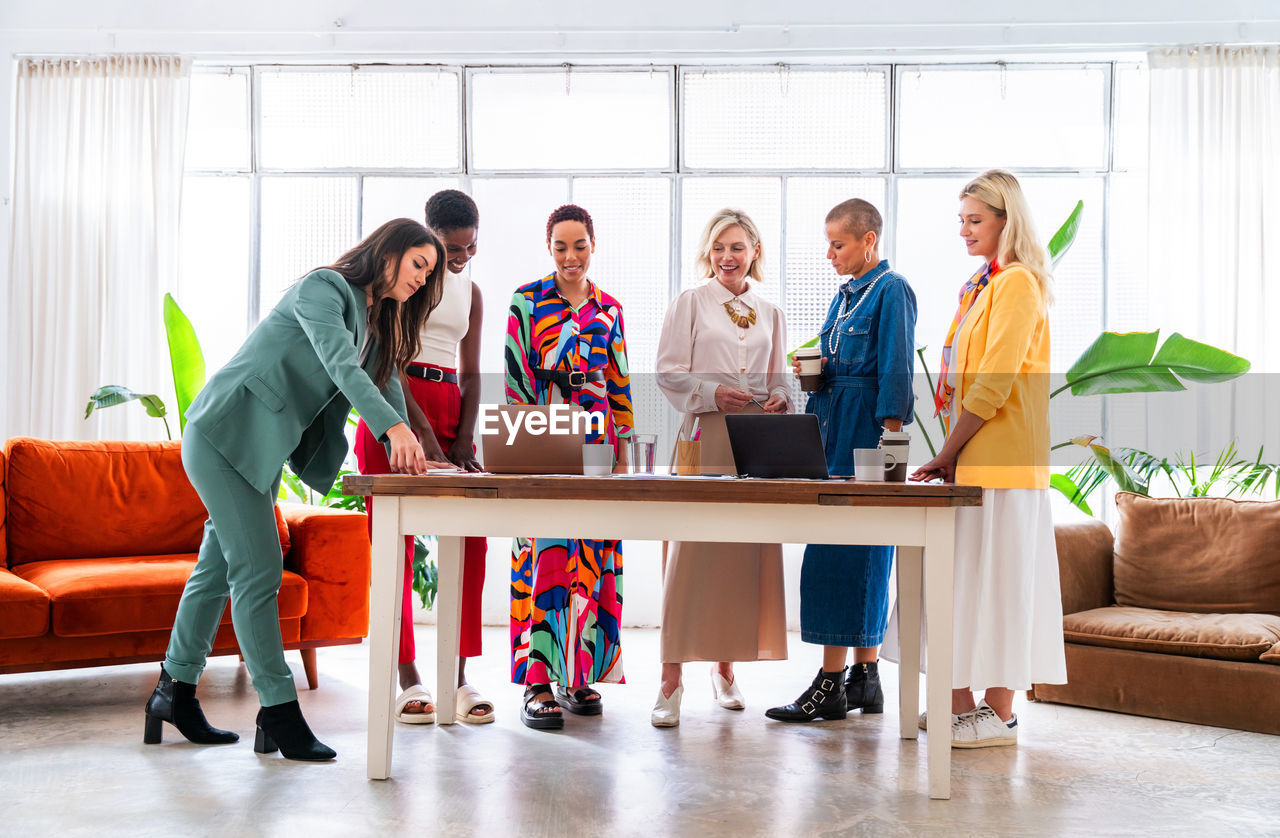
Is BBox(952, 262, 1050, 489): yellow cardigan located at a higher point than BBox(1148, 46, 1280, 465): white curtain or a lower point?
lower

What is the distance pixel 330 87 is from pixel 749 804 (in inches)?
165

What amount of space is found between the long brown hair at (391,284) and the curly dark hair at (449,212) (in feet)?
1.23

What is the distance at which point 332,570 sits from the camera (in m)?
3.21

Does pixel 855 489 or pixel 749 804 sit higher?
pixel 855 489

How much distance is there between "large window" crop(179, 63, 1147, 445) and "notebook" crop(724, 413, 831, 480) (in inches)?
106

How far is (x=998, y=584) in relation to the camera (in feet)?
8.46

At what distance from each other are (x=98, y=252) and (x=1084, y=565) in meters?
4.57

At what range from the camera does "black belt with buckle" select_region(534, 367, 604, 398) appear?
286cm

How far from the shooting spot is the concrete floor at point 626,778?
2.04 m

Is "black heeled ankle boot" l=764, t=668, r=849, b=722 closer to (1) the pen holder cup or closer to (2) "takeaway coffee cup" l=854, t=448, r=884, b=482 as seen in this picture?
(1) the pen holder cup

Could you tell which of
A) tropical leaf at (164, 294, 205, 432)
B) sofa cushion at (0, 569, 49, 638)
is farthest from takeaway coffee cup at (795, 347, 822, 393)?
tropical leaf at (164, 294, 205, 432)

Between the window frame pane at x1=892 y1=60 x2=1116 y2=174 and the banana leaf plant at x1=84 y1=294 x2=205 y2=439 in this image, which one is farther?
the window frame pane at x1=892 y1=60 x2=1116 y2=174

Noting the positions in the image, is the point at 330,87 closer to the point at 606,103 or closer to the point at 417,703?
the point at 606,103

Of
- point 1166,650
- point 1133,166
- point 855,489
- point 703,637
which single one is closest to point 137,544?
point 703,637
